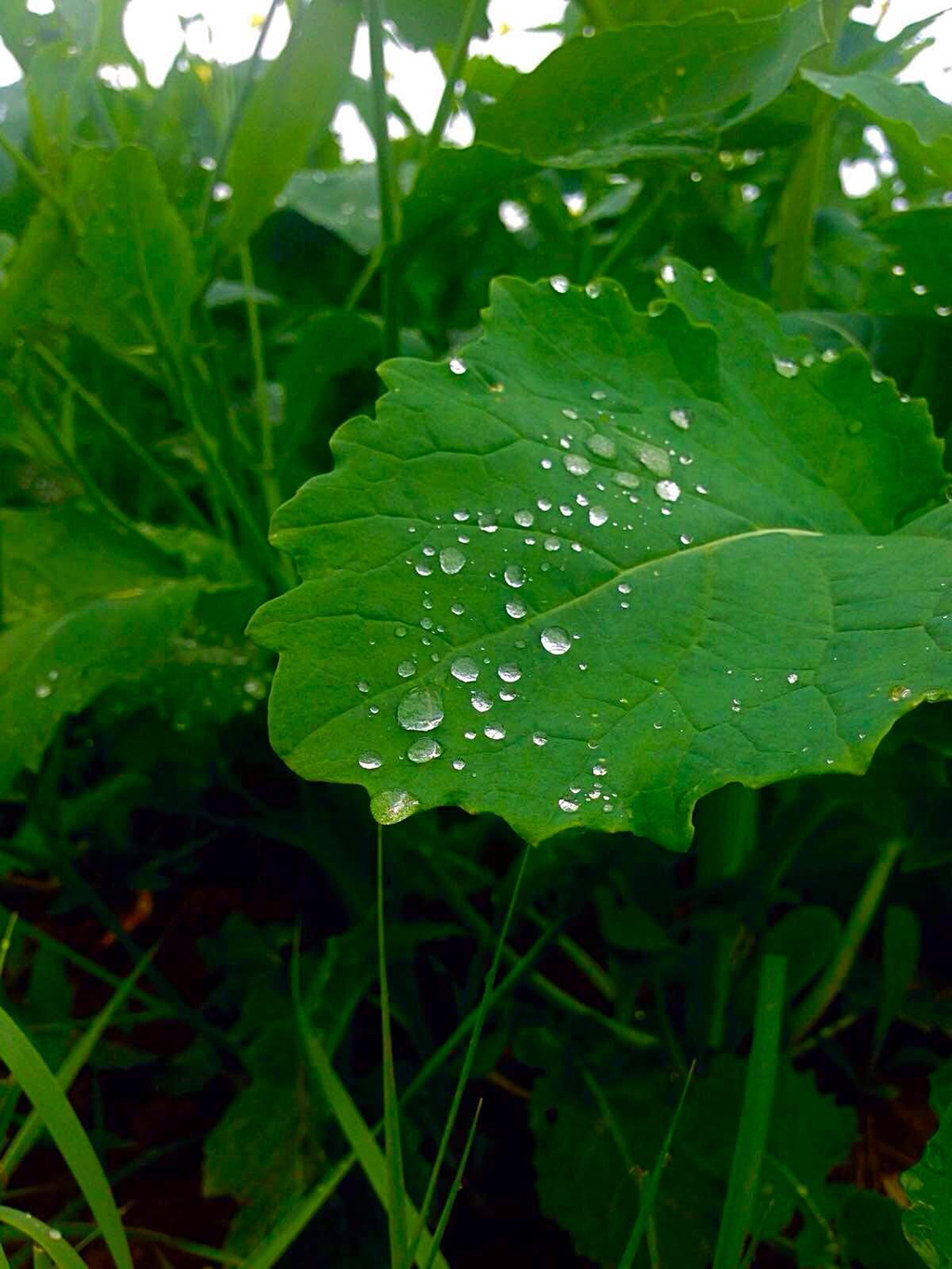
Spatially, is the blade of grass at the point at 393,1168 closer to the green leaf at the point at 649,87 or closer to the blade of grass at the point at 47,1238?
the blade of grass at the point at 47,1238

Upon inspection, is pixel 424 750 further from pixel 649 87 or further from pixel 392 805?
pixel 649 87

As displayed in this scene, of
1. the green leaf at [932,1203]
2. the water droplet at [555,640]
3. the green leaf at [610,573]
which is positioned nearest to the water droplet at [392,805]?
the green leaf at [610,573]

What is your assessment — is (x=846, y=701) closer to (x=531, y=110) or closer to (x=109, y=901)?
(x=531, y=110)

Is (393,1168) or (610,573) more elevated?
(610,573)

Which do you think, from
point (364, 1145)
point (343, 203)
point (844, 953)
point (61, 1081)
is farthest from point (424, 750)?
point (343, 203)

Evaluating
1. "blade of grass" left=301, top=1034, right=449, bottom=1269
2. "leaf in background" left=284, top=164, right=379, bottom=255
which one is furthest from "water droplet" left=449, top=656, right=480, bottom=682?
"leaf in background" left=284, top=164, right=379, bottom=255

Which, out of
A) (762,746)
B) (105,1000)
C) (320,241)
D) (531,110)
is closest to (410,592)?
(762,746)
